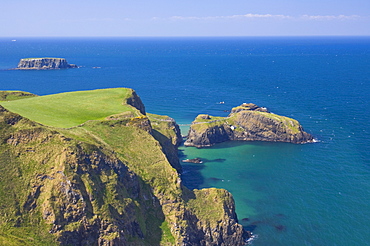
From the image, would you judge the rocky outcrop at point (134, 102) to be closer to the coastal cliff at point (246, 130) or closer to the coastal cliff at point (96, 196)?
the coastal cliff at point (246, 130)

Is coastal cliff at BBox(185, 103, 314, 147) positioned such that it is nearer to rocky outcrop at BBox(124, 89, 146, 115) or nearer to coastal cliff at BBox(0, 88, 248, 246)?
rocky outcrop at BBox(124, 89, 146, 115)

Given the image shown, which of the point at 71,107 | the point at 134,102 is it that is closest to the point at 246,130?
the point at 134,102

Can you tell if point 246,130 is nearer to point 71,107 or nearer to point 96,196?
point 71,107

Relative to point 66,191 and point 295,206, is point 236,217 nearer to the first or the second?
point 295,206

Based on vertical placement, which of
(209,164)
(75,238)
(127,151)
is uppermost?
(127,151)

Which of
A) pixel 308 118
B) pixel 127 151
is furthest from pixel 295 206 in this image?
pixel 308 118

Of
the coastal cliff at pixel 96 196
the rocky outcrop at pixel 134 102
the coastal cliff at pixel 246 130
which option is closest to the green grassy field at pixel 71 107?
the rocky outcrop at pixel 134 102
